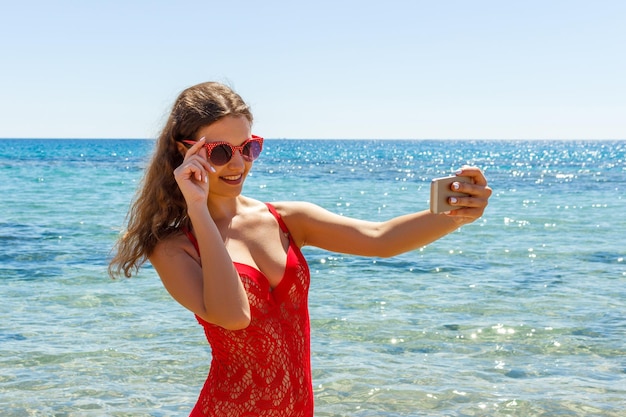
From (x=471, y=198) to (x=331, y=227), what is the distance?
58 centimetres

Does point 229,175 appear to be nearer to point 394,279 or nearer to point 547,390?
point 547,390

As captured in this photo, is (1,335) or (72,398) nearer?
(72,398)

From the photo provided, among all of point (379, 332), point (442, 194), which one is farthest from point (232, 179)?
point (379, 332)

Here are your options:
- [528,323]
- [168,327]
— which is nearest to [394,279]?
[528,323]

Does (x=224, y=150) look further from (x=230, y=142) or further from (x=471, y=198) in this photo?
(x=471, y=198)

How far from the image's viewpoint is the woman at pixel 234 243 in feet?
8.68

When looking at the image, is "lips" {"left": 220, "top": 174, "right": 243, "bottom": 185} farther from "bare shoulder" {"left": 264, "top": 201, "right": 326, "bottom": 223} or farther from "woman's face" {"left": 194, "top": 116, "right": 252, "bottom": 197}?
"bare shoulder" {"left": 264, "top": 201, "right": 326, "bottom": 223}

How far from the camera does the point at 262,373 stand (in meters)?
2.77

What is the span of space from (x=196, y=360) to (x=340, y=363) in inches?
54.0

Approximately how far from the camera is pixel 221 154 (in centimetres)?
278

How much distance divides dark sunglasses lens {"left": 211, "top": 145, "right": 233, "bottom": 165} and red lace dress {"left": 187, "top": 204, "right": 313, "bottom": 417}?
277mm

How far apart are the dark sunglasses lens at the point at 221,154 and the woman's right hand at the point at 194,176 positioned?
2.3 inches

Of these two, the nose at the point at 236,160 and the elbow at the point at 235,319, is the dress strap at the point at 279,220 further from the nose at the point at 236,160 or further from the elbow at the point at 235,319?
the elbow at the point at 235,319

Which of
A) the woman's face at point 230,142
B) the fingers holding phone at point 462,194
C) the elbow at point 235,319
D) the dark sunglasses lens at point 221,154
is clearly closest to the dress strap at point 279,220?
the woman's face at point 230,142
